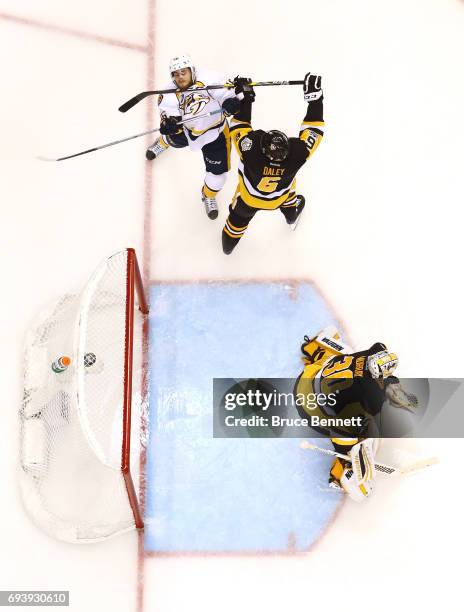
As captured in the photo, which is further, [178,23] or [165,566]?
[178,23]

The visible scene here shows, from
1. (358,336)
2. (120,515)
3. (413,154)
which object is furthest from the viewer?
(413,154)

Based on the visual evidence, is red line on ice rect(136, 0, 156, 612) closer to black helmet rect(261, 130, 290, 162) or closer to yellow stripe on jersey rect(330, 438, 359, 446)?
yellow stripe on jersey rect(330, 438, 359, 446)

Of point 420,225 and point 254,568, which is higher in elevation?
point 420,225

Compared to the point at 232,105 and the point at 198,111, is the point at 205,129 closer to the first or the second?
the point at 198,111

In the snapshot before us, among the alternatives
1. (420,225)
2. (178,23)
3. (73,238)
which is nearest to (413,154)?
(420,225)

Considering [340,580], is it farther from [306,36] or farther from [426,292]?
[306,36]

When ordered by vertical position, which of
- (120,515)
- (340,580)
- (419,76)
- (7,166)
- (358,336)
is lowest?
(340,580)

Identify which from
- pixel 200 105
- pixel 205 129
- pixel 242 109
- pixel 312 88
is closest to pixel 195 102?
pixel 200 105
